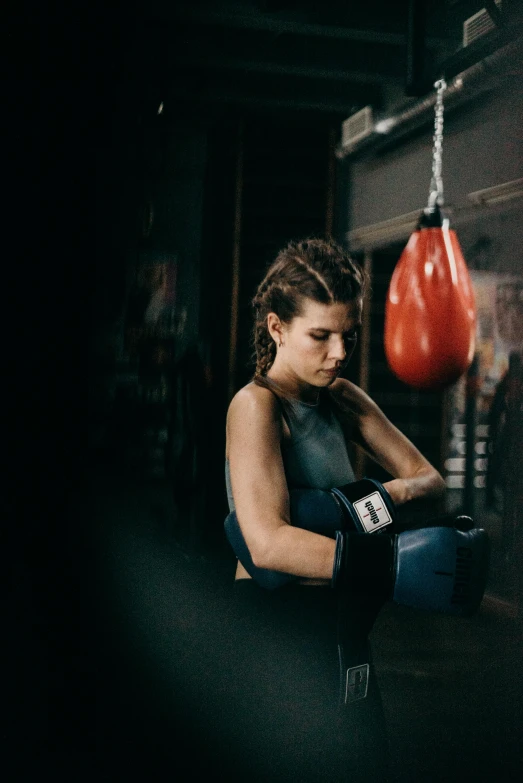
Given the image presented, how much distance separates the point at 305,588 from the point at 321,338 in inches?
17.2

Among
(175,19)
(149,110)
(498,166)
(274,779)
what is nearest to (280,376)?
(149,110)

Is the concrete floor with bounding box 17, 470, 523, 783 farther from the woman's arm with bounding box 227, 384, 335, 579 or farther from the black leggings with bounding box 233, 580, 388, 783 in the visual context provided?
the woman's arm with bounding box 227, 384, 335, 579

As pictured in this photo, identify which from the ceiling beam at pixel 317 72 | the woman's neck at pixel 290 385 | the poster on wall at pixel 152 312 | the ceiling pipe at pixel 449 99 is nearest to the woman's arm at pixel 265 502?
the woman's neck at pixel 290 385

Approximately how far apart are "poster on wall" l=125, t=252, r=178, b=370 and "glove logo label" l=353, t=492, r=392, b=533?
1.71 ft

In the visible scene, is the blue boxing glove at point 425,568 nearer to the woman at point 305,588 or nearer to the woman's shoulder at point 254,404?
the woman at point 305,588

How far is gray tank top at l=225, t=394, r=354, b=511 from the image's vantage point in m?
1.27

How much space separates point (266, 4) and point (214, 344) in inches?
34.5

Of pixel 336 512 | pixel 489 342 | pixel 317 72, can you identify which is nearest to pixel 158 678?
pixel 336 512

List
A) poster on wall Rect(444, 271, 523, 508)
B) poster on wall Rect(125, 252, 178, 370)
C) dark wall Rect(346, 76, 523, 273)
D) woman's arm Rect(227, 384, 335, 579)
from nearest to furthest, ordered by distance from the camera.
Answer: woman's arm Rect(227, 384, 335, 579) < poster on wall Rect(125, 252, 178, 370) < dark wall Rect(346, 76, 523, 273) < poster on wall Rect(444, 271, 523, 508)

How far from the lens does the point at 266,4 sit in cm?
183

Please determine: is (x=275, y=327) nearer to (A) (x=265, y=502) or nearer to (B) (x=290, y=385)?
(B) (x=290, y=385)

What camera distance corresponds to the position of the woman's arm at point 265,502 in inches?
44.3

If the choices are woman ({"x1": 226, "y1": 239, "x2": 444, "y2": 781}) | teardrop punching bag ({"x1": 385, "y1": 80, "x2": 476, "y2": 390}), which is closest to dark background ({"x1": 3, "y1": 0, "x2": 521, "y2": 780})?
woman ({"x1": 226, "y1": 239, "x2": 444, "y2": 781})

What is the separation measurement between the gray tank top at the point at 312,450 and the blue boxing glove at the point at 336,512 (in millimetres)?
55
